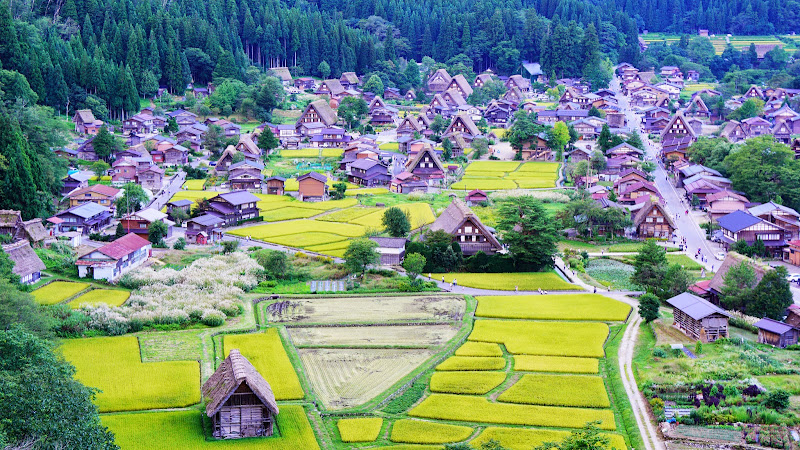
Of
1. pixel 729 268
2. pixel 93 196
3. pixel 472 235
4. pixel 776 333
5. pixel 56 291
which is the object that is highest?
pixel 729 268

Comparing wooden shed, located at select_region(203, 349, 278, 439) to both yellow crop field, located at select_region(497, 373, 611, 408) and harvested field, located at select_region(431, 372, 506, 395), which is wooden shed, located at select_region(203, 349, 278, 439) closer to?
harvested field, located at select_region(431, 372, 506, 395)

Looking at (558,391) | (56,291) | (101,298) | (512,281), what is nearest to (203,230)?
(56,291)

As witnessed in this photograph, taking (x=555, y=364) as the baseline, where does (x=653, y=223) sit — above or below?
above

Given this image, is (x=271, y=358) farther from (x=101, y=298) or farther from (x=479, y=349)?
(x=101, y=298)

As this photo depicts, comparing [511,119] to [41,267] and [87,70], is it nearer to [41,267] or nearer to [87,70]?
[87,70]

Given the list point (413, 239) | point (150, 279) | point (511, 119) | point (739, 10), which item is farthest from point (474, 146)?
point (739, 10)

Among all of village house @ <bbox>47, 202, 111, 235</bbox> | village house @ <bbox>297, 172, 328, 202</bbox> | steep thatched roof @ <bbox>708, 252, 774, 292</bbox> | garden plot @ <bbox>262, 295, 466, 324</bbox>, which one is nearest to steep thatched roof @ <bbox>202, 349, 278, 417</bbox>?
garden plot @ <bbox>262, 295, 466, 324</bbox>
